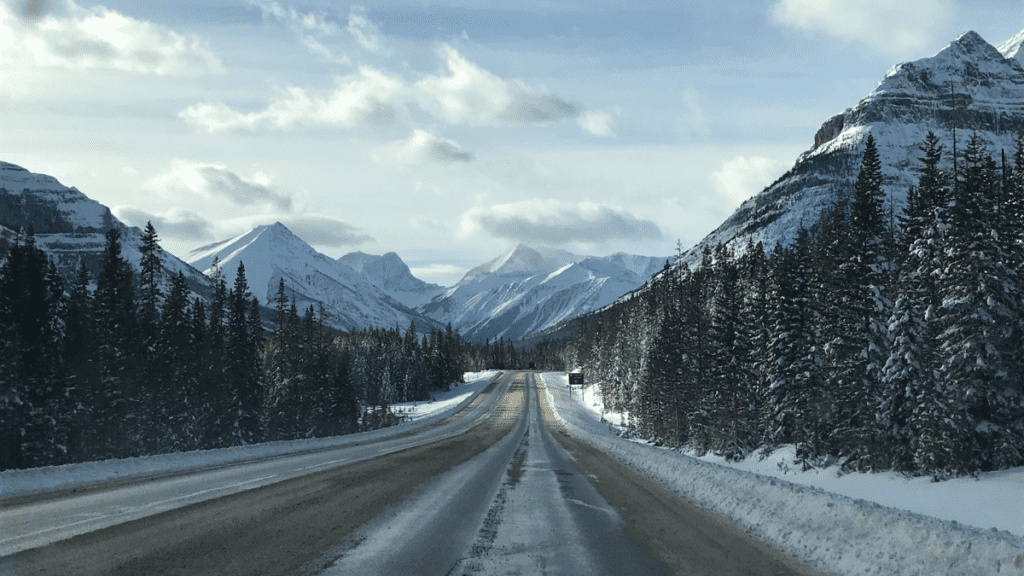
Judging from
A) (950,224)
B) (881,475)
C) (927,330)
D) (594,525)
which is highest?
(950,224)

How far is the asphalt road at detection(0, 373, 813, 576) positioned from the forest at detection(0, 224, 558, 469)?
29481 mm

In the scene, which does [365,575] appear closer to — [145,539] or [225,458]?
[145,539]

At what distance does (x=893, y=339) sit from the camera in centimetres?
2897

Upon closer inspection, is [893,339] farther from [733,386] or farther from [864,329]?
[733,386]

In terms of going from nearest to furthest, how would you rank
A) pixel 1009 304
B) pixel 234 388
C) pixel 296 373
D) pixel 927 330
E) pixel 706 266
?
1. pixel 1009 304
2. pixel 927 330
3. pixel 234 388
4. pixel 296 373
5. pixel 706 266

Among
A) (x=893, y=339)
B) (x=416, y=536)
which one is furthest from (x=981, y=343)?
(x=416, y=536)

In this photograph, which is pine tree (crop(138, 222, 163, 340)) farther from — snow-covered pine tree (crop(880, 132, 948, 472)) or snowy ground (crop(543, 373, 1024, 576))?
snow-covered pine tree (crop(880, 132, 948, 472))

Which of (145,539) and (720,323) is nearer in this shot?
(145,539)

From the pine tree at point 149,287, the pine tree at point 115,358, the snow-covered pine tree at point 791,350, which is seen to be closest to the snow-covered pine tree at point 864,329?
the snow-covered pine tree at point 791,350

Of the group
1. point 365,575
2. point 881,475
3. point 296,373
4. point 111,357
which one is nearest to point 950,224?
point 881,475

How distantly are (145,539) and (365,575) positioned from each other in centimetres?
369

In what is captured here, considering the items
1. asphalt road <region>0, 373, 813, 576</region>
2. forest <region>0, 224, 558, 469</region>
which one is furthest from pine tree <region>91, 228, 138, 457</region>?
asphalt road <region>0, 373, 813, 576</region>

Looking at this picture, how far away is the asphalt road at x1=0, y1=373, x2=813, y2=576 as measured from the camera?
7824 millimetres

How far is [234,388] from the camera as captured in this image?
5303 cm
